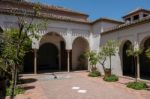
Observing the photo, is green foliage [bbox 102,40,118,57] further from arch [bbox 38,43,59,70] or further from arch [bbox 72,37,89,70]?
arch [bbox 38,43,59,70]

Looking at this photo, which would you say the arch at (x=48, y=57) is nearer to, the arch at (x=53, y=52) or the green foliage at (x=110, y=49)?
the arch at (x=53, y=52)

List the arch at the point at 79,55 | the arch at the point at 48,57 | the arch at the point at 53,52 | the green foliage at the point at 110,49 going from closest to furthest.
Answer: the green foliage at the point at 110,49 → the arch at the point at 53,52 → the arch at the point at 79,55 → the arch at the point at 48,57

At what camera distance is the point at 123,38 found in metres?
14.8

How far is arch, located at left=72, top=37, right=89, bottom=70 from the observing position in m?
21.6

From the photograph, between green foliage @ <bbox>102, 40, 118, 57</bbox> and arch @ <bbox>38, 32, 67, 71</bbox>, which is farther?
arch @ <bbox>38, 32, 67, 71</bbox>

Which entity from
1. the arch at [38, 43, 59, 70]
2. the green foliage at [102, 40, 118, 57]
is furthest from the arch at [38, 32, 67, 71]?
the green foliage at [102, 40, 118, 57]

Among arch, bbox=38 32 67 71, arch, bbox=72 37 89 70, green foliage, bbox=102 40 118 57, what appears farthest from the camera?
arch, bbox=72 37 89 70

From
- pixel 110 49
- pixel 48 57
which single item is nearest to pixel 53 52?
pixel 48 57

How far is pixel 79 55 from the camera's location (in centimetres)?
2197

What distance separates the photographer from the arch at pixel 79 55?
21.6 metres

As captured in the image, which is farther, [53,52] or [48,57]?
[48,57]

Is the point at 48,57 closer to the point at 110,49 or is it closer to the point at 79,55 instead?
the point at 79,55

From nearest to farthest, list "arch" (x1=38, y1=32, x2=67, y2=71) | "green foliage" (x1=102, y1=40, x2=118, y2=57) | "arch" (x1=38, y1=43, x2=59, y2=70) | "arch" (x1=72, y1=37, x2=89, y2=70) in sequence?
1. "green foliage" (x1=102, y1=40, x2=118, y2=57)
2. "arch" (x1=38, y1=32, x2=67, y2=71)
3. "arch" (x1=72, y1=37, x2=89, y2=70)
4. "arch" (x1=38, y1=43, x2=59, y2=70)

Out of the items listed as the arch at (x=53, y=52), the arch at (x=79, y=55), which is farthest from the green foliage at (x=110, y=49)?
the arch at (x=79, y=55)
